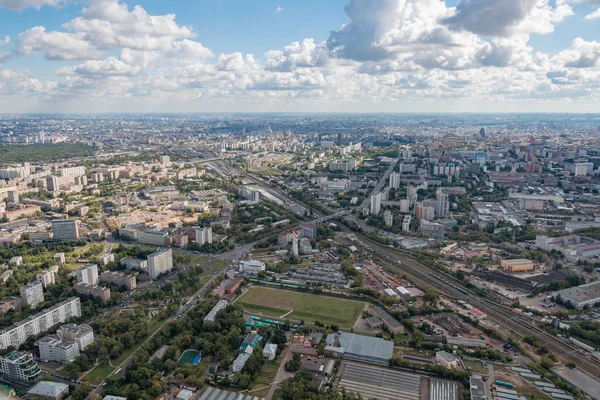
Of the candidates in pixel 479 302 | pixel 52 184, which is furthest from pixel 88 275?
pixel 52 184

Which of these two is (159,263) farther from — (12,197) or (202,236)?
(12,197)

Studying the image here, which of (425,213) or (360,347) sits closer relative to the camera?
(360,347)

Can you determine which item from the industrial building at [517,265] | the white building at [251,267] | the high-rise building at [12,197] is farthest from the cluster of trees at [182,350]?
the high-rise building at [12,197]

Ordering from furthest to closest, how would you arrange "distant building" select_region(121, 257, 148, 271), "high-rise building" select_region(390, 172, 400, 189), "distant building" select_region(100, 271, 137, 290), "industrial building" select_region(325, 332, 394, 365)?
"high-rise building" select_region(390, 172, 400, 189)
"distant building" select_region(121, 257, 148, 271)
"distant building" select_region(100, 271, 137, 290)
"industrial building" select_region(325, 332, 394, 365)

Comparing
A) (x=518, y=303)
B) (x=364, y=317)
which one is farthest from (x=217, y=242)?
(x=518, y=303)

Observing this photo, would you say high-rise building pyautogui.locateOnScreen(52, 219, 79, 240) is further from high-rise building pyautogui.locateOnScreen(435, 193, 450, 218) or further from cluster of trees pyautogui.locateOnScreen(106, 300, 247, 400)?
high-rise building pyautogui.locateOnScreen(435, 193, 450, 218)

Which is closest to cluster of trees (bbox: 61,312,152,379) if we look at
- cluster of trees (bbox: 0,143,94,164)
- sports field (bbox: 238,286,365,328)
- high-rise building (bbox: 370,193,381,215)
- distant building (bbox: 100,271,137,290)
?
distant building (bbox: 100,271,137,290)

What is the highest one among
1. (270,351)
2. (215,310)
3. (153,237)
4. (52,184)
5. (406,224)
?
(52,184)
